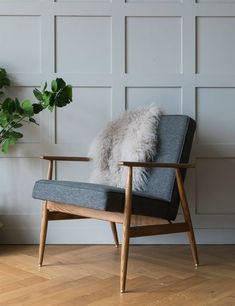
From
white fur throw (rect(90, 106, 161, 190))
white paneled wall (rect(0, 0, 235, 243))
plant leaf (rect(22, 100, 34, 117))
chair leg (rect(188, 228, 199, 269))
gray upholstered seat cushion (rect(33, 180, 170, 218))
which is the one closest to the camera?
gray upholstered seat cushion (rect(33, 180, 170, 218))

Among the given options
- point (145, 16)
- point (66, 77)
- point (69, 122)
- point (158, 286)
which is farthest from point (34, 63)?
point (158, 286)

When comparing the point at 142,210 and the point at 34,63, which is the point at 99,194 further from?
the point at 34,63

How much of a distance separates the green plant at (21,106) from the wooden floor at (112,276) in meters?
0.75

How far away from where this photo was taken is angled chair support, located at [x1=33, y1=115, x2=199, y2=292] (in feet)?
7.30

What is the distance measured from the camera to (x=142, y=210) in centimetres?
234

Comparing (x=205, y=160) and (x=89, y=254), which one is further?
(x=205, y=160)

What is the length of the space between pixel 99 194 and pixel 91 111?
42.9 inches

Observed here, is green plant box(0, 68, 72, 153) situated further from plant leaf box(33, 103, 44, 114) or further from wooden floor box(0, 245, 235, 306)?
wooden floor box(0, 245, 235, 306)

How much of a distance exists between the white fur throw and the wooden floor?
471 millimetres

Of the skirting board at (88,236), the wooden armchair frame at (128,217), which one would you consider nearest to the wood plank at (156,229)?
the wooden armchair frame at (128,217)

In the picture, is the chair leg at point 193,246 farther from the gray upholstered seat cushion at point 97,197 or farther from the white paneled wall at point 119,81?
the white paneled wall at point 119,81

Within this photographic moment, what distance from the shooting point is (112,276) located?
2.43 meters

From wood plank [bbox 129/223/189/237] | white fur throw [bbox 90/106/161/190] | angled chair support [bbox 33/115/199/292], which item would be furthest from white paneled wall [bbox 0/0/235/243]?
wood plank [bbox 129/223/189/237]

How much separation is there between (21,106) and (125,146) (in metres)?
0.70
